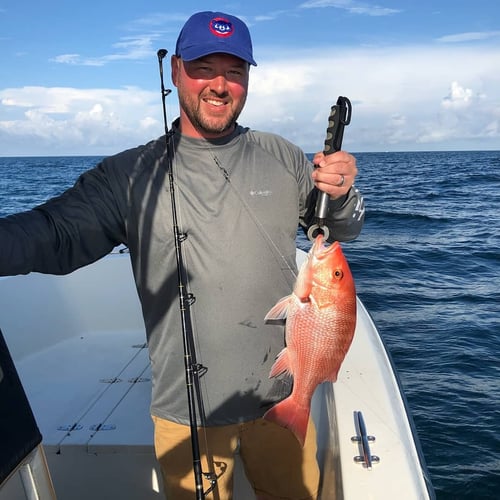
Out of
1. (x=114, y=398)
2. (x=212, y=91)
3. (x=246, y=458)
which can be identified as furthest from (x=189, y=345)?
(x=114, y=398)

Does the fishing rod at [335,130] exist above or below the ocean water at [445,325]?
above

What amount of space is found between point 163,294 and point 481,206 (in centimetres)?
2198

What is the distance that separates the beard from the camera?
7.07 ft

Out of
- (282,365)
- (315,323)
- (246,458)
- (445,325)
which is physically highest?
(315,323)

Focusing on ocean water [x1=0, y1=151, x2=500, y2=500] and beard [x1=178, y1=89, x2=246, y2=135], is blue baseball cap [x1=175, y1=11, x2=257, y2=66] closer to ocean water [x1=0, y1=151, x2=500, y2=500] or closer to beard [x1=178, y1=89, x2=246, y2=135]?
beard [x1=178, y1=89, x2=246, y2=135]

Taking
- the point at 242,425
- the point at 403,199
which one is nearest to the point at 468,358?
the point at 242,425

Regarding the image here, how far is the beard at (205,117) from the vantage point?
2.16m

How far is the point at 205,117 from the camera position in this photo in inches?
84.7

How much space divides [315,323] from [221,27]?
1.23 m

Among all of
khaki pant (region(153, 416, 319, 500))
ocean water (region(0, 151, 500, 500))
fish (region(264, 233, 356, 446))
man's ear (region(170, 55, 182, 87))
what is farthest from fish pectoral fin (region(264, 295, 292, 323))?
ocean water (region(0, 151, 500, 500))

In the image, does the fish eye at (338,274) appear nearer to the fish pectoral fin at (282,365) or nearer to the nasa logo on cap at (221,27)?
the fish pectoral fin at (282,365)

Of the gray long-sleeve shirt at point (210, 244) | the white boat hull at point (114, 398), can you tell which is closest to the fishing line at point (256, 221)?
the gray long-sleeve shirt at point (210, 244)

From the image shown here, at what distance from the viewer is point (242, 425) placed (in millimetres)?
2266

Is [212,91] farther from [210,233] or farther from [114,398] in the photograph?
[114,398]
